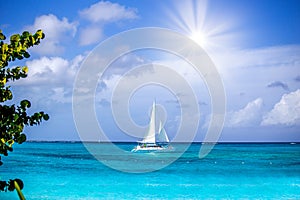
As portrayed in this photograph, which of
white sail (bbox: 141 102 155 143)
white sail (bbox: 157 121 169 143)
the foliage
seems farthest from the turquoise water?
white sail (bbox: 157 121 169 143)

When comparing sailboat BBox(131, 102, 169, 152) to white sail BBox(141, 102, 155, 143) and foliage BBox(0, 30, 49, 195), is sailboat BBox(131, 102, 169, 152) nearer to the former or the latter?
white sail BBox(141, 102, 155, 143)

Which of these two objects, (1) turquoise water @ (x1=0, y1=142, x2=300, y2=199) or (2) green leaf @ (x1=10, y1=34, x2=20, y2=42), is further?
(1) turquoise water @ (x1=0, y1=142, x2=300, y2=199)

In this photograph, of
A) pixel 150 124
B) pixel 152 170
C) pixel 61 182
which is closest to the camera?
pixel 61 182

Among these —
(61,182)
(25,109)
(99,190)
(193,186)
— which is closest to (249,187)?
(193,186)

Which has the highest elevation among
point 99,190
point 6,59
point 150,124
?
point 150,124

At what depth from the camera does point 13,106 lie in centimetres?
356

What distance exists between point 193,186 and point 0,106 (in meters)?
21.6

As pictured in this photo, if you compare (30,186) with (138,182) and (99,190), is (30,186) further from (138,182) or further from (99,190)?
(138,182)

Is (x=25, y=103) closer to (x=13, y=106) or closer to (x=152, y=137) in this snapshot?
(x=13, y=106)

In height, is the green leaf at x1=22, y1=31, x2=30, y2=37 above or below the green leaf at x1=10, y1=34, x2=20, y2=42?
above

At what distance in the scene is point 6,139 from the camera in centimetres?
355

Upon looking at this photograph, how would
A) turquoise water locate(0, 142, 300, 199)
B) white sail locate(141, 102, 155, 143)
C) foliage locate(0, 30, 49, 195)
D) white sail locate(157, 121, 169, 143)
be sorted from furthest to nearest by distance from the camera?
white sail locate(157, 121, 169, 143) → white sail locate(141, 102, 155, 143) → turquoise water locate(0, 142, 300, 199) → foliage locate(0, 30, 49, 195)

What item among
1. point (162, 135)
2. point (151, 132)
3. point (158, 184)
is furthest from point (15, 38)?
point (162, 135)

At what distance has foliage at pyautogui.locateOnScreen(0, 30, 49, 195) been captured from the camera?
3.51 meters
